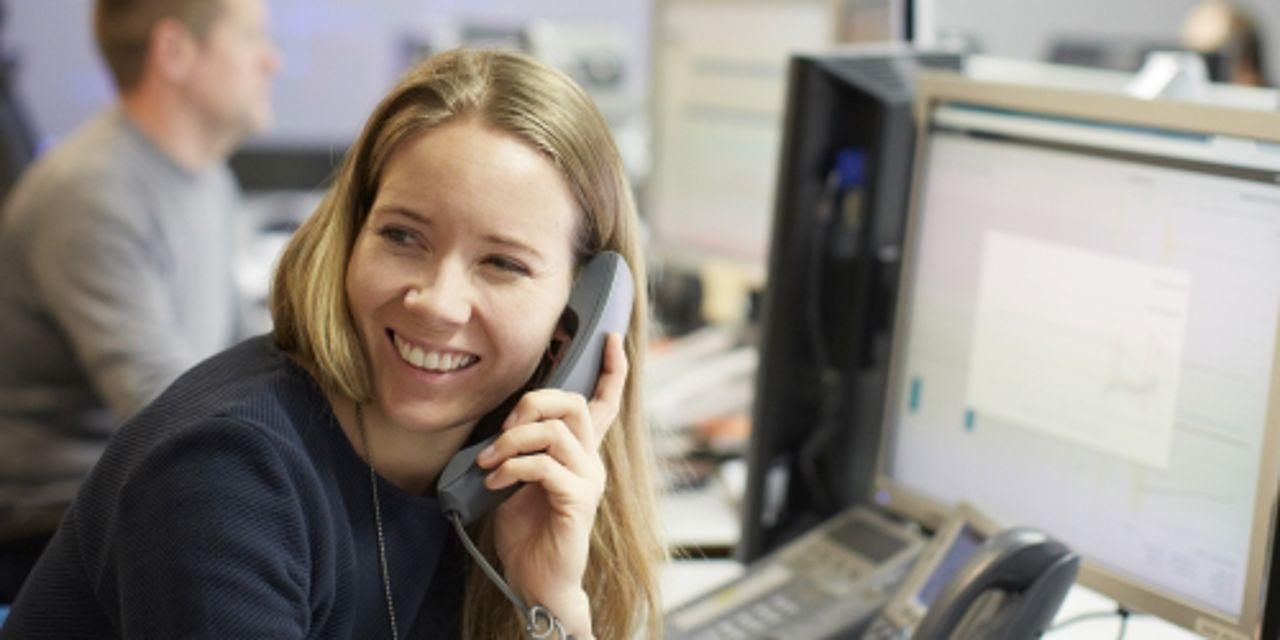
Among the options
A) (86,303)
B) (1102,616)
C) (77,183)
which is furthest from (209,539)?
(77,183)

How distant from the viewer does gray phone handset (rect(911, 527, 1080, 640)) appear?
3.59ft

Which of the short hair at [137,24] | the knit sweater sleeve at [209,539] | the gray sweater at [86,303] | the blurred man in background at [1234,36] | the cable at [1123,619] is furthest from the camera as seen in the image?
the blurred man in background at [1234,36]

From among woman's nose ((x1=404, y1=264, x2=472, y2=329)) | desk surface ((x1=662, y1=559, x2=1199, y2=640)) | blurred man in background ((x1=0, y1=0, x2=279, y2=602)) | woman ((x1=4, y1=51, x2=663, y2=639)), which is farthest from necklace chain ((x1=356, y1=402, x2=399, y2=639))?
blurred man in background ((x1=0, y1=0, x2=279, y2=602))

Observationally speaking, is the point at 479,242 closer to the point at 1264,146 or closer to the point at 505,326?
the point at 505,326

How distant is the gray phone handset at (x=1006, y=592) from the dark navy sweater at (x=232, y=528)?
402 mm

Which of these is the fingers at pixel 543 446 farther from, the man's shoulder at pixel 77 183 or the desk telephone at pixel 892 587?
the man's shoulder at pixel 77 183

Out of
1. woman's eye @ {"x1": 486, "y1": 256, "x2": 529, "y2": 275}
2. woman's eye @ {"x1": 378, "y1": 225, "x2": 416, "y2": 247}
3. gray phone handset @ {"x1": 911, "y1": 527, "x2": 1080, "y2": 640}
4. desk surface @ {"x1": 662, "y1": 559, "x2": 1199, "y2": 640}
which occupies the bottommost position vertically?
desk surface @ {"x1": 662, "y1": 559, "x2": 1199, "y2": 640}

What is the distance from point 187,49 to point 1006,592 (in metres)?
1.85

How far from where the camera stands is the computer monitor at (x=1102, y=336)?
43.2 inches

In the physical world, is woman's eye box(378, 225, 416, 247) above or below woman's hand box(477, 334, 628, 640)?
above

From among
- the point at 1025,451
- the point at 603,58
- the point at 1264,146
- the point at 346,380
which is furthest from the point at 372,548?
the point at 603,58

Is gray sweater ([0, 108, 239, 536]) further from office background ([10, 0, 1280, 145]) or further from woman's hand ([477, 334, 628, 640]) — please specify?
office background ([10, 0, 1280, 145])

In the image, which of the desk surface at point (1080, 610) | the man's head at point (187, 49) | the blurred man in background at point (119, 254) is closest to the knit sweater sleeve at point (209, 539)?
the desk surface at point (1080, 610)

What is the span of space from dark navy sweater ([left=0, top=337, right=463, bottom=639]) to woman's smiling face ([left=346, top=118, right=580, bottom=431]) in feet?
0.22
